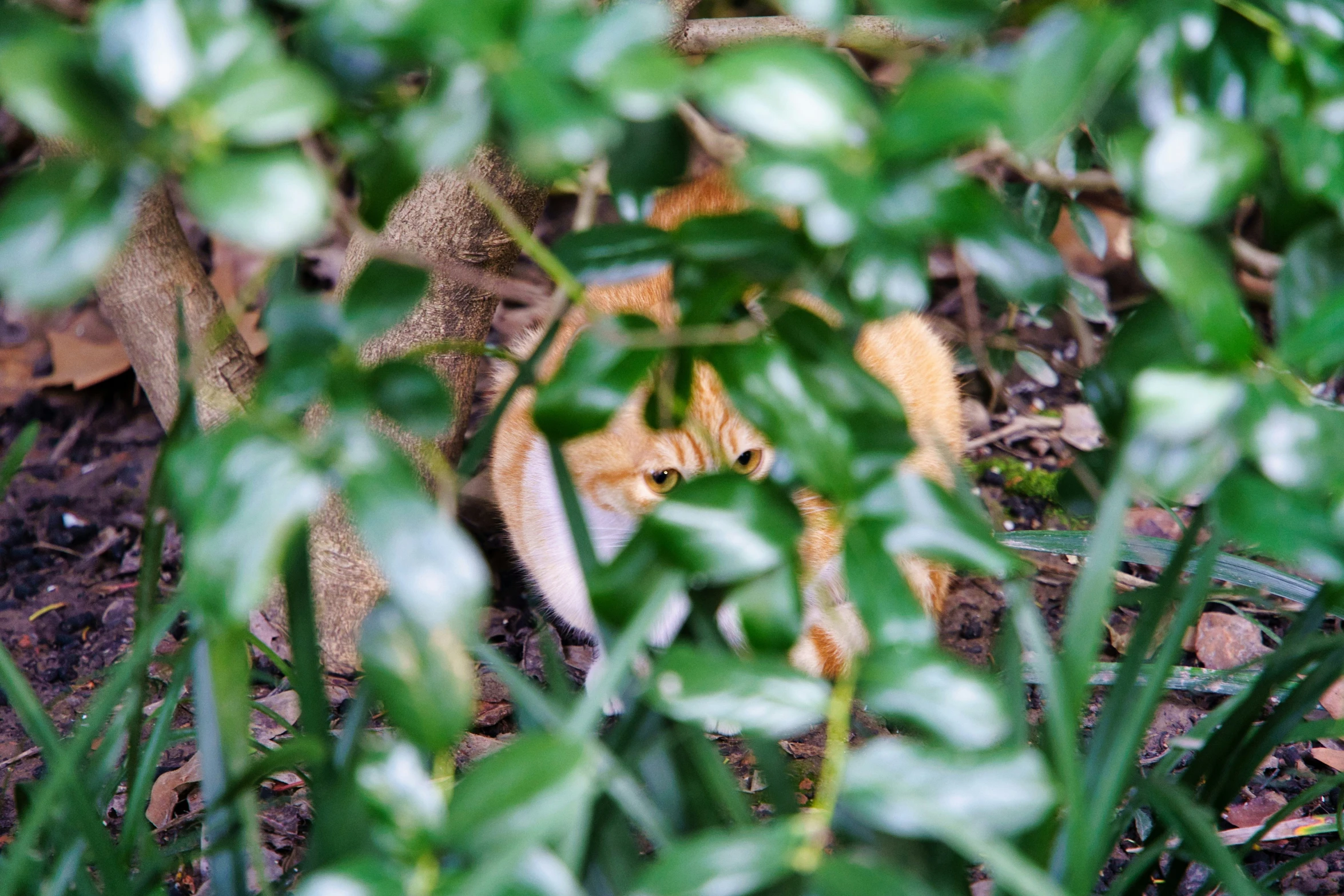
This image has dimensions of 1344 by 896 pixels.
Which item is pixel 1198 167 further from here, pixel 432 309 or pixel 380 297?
pixel 432 309

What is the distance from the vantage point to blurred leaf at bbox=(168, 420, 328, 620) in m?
0.53

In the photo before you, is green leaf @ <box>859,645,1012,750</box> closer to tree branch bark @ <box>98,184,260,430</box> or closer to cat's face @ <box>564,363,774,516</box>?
cat's face @ <box>564,363,774,516</box>

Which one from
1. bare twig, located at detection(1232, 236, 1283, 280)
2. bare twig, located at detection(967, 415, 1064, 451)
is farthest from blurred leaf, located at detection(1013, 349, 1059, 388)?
bare twig, located at detection(1232, 236, 1283, 280)

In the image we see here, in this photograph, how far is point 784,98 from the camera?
56 centimetres

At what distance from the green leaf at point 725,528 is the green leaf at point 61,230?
1.11 feet

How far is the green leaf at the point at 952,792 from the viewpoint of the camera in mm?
569

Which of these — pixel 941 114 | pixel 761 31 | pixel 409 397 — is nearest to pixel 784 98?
pixel 941 114

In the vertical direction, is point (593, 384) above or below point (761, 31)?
above

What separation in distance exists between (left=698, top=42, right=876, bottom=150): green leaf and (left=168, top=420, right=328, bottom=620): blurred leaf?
0.95ft

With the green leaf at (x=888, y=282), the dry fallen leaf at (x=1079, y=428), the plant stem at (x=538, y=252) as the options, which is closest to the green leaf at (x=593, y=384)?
the plant stem at (x=538, y=252)

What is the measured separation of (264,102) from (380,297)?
0.15 m

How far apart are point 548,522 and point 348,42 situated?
173 centimetres

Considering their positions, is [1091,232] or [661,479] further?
[1091,232]

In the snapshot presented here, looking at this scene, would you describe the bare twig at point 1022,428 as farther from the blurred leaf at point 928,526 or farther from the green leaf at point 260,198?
the green leaf at point 260,198
